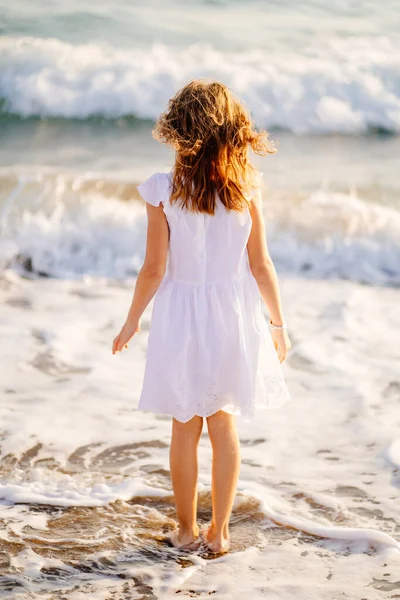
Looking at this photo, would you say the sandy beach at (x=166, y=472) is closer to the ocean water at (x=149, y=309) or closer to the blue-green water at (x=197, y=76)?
the ocean water at (x=149, y=309)

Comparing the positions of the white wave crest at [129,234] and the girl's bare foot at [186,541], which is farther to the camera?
the white wave crest at [129,234]

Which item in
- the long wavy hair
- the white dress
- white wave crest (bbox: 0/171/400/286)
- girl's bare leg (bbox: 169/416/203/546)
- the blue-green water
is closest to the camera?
the long wavy hair

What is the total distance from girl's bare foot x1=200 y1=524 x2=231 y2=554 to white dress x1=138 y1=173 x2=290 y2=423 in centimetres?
46

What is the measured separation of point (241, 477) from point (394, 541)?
795 millimetres

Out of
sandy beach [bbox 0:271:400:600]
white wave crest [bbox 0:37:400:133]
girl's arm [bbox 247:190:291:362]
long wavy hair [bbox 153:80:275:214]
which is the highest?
white wave crest [bbox 0:37:400:133]

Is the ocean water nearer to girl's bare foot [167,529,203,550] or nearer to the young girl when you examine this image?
girl's bare foot [167,529,203,550]

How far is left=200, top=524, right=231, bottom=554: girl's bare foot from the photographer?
290 cm

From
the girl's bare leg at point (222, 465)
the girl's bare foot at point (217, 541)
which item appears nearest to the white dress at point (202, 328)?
the girl's bare leg at point (222, 465)

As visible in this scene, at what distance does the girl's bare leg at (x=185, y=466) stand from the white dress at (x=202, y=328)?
0.12m

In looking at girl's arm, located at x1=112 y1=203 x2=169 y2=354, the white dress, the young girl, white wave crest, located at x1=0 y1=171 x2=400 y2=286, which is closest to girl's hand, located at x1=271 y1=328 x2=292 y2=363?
the young girl

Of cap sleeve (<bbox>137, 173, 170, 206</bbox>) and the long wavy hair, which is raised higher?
the long wavy hair

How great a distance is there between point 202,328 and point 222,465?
1.57 feet

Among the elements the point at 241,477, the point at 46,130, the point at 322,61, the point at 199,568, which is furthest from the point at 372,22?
the point at 199,568

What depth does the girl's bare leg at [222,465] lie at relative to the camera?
9.34 feet
